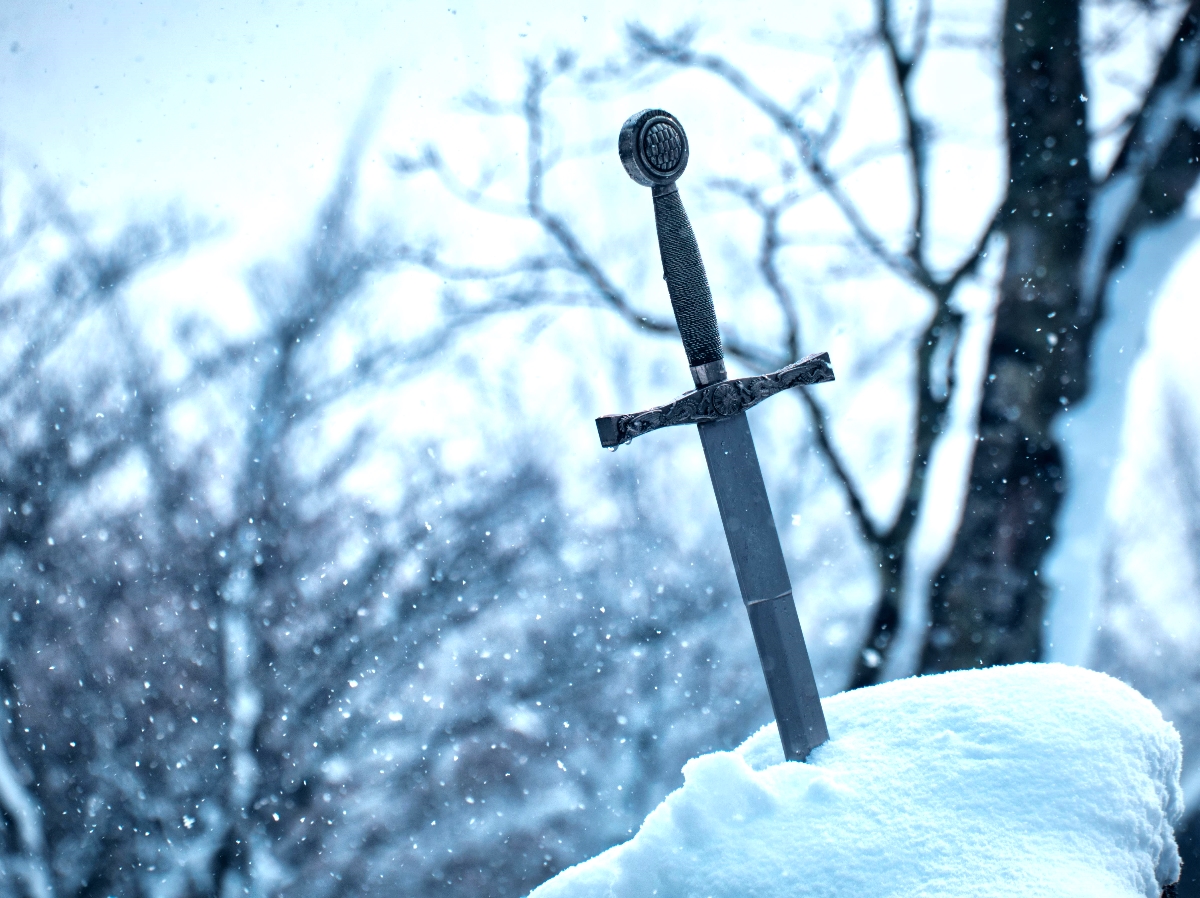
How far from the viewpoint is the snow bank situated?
3.83ft

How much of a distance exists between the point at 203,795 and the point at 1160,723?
774 cm

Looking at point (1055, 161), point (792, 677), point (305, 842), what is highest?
point (1055, 161)

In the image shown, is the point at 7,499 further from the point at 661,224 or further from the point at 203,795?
the point at 661,224

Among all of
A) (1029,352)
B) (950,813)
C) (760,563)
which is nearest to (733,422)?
(760,563)

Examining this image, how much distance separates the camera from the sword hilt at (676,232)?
1.47m

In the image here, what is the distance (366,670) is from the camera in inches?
307

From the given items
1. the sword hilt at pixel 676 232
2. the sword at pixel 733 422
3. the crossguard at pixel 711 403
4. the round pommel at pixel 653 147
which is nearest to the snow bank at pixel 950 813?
the sword at pixel 733 422

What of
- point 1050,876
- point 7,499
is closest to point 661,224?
point 1050,876

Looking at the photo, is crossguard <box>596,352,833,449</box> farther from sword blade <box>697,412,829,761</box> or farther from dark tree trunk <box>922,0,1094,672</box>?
dark tree trunk <box>922,0,1094,672</box>

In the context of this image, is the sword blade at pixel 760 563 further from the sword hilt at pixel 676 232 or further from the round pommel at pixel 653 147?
the round pommel at pixel 653 147

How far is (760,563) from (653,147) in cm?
74

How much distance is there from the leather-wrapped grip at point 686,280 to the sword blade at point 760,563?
0.14 metres

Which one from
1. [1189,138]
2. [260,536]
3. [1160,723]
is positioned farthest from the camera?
[260,536]

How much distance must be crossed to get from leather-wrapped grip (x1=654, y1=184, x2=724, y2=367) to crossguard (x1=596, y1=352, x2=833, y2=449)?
2.8 inches
